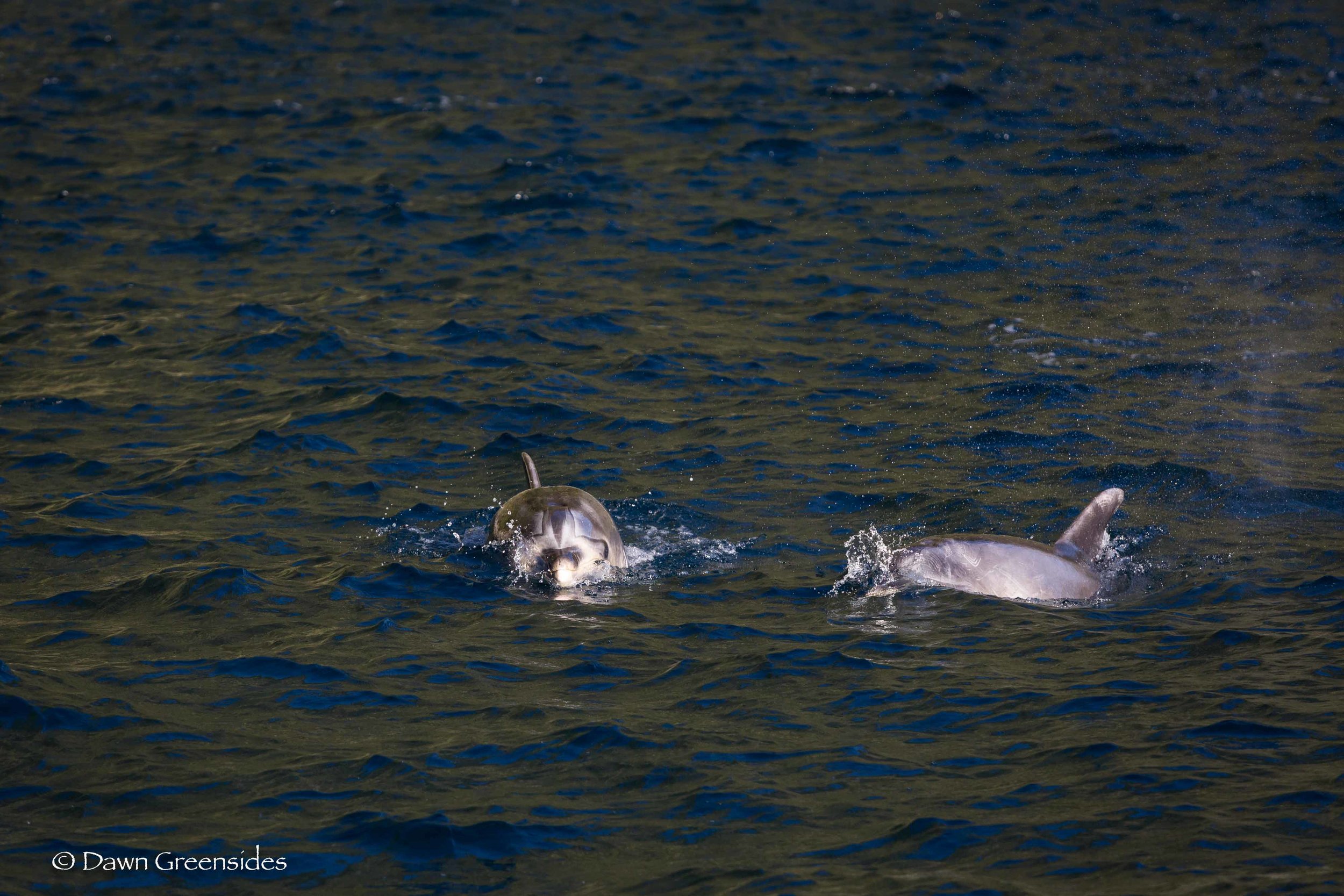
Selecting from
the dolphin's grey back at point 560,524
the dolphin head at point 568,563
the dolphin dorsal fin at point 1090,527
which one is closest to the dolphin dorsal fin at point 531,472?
the dolphin's grey back at point 560,524

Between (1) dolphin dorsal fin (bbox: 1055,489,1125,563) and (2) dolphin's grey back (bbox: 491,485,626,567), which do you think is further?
(2) dolphin's grey back (bbox: 491,485,626,567)

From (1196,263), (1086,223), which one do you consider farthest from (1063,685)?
(1086,223)

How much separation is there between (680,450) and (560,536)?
3.22 metres

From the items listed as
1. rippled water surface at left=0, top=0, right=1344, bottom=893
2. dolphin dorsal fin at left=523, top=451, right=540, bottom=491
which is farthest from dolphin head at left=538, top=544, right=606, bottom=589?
dolphin dorsal fin at left=523, top=451, right=540, bottom=491

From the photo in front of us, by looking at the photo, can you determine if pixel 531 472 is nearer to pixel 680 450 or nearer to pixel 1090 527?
pixel 680 450

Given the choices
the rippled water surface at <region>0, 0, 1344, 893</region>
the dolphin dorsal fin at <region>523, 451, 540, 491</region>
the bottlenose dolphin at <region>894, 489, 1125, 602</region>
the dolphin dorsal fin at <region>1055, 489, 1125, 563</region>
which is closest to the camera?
the rippled water surface at <region>0, 0, 1344, 893</region>

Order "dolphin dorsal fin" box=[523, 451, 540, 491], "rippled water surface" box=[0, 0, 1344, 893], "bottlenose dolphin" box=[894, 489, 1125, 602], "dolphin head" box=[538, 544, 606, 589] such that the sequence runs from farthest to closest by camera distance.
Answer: "dolphin dorsal fin" box=[523, 451, 540, 491], "dolphin head" box=[538, 544, 606, 589], "bottlenose dolphin" box=[894, 489, 1125, 602], "rippled water surface" box=[0, 0, 1344, 893]

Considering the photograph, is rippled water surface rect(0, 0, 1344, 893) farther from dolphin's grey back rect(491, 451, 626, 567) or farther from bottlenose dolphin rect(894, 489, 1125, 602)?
dolphin's grey back rect(491, 451, 626, 567)

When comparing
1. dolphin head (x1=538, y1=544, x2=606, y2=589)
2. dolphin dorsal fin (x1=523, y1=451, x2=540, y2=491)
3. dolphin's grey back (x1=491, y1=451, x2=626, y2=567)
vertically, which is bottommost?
dolphin head (x1=538, y1=544, x2=606, y2=589)

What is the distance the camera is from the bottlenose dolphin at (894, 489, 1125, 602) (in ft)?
33.3

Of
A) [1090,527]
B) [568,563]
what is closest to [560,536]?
[568,563]

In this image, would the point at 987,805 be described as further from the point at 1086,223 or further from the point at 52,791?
the point at 1086,223

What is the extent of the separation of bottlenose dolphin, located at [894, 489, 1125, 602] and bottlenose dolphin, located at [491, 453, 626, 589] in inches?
85.1

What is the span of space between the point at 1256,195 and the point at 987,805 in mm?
15180
